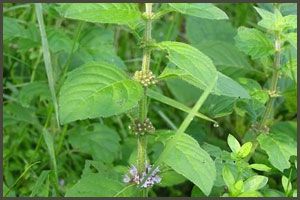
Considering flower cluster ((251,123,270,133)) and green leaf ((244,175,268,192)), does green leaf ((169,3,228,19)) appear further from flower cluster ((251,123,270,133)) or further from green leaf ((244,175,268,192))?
flower cluster ((251,123,270,133))

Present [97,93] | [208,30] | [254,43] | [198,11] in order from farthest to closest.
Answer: [208,30] → [254,43] → [198,11] → [97,93]

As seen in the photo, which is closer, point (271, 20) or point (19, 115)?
point (271, 20)

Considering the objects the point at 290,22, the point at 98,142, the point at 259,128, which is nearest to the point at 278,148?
the point at 259,128

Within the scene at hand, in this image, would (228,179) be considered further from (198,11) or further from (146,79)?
(198,11)

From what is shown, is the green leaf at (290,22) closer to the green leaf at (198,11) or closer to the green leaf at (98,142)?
the green leaf at (198,11)

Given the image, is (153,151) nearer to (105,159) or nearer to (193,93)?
(105,159)

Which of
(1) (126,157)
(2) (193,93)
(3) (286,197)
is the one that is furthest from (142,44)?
(2) (193,93)

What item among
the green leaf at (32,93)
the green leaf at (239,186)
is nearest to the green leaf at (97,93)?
the green leaf at (239,186)

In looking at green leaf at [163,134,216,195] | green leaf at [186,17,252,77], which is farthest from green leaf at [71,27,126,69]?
green leaf at [163,134,216,195]
